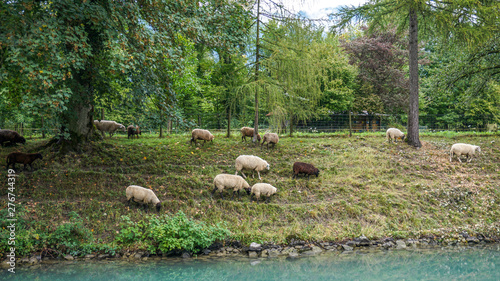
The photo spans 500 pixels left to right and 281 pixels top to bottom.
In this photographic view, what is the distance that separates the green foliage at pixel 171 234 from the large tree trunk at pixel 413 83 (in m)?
10.8

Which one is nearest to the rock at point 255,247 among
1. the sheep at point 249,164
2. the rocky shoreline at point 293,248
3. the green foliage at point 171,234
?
the rocky shoreline at point 293,248

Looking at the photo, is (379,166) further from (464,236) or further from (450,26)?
(450,26)

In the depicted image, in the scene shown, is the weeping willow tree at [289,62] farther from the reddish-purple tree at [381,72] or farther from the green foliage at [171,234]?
the reddish-purple tree at [381,72]

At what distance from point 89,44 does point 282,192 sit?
278 inches

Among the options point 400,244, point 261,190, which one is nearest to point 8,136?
point 261,190

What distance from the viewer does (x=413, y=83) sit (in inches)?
596

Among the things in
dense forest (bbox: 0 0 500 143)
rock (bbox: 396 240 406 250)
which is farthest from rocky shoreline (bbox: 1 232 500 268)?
dense forest (bbox: 0 0 500 143)

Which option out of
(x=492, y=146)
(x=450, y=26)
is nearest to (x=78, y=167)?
(x=450, y=26)

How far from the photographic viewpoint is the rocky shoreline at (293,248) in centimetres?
793

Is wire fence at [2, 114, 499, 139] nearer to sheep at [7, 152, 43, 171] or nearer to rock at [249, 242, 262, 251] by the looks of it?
sheep at [7, 152, 43, 171]

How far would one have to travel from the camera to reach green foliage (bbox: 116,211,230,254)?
319 inches

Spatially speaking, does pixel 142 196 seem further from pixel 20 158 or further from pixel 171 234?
pixel 20 158

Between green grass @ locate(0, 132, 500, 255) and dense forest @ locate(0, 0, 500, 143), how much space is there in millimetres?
1541

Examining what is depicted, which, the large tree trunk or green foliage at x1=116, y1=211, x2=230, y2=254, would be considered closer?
green foliage at x1=116, y1=211, x2=230, y2=254
